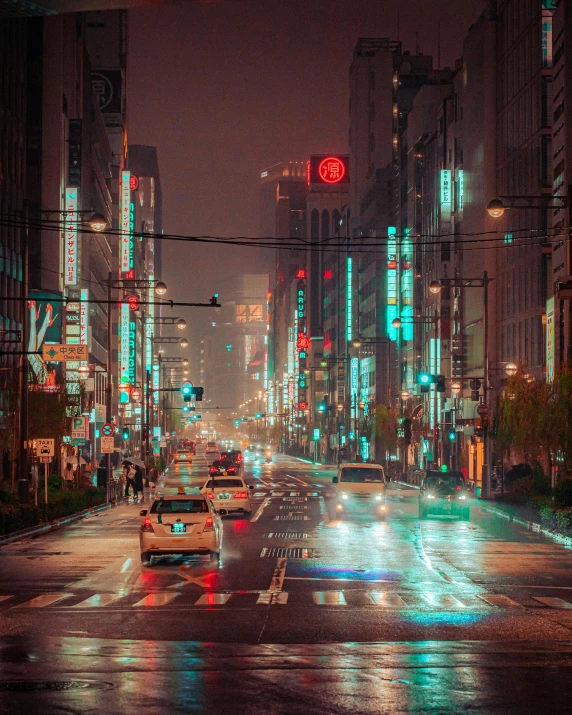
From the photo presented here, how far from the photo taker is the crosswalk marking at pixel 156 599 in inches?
789

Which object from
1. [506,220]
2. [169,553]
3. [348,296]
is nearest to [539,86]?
[506,220]

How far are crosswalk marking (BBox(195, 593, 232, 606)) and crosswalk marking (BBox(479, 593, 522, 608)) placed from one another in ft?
14.2

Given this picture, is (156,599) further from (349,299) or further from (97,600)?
(349,299)

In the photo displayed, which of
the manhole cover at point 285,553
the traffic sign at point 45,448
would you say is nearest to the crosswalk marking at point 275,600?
the manhole cover at point 285,553

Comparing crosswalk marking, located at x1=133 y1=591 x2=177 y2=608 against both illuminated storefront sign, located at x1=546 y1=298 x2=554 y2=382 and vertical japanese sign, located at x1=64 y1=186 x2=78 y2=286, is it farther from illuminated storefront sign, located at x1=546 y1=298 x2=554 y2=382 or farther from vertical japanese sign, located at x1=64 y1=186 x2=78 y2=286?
vertical japanese sign, located at x1=64 y1=186 x2=78 y2=286

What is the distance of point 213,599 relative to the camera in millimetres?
20719

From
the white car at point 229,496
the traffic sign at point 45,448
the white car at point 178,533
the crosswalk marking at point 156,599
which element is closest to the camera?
the crosswalk marking at point 156,599

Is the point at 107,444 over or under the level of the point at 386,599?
over

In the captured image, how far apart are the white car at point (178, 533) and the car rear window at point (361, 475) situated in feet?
53.5

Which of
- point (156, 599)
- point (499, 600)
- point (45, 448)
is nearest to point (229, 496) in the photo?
point (45, 448)

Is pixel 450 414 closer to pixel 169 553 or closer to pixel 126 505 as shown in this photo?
pixel 126 505

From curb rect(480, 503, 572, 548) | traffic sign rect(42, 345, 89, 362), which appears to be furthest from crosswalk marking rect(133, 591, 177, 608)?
traffic sign rect(42, 345, 89, 362)

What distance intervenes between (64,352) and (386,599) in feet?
104

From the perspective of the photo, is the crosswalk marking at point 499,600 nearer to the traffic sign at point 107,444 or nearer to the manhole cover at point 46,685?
the manhole cover at point 46,685
